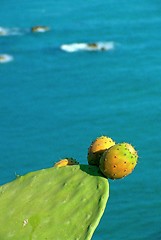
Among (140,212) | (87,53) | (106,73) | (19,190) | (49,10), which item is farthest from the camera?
(49,10)

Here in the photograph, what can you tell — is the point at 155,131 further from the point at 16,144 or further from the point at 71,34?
the point at 71,34

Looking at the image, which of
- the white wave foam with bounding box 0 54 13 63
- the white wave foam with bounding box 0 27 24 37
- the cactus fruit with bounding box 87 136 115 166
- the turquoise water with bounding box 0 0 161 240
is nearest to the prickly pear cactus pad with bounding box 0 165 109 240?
the cactus fruit with bounding box 87 136 115 166

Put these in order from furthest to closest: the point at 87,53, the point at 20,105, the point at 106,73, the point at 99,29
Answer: the point at 99,29 → the point at 87,53 → the point at 106,73 → the point at 20,105

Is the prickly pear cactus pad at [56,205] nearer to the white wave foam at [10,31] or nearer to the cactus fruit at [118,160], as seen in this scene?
the cactus fruit at [118,160]

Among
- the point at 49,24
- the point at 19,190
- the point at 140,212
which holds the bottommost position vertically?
the point at 140,212

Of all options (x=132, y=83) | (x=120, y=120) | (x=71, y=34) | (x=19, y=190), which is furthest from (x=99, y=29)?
(x=19, y=190)

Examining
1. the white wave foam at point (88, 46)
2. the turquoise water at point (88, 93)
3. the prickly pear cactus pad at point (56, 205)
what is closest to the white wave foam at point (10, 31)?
the turquoise water at point (88, 93)
